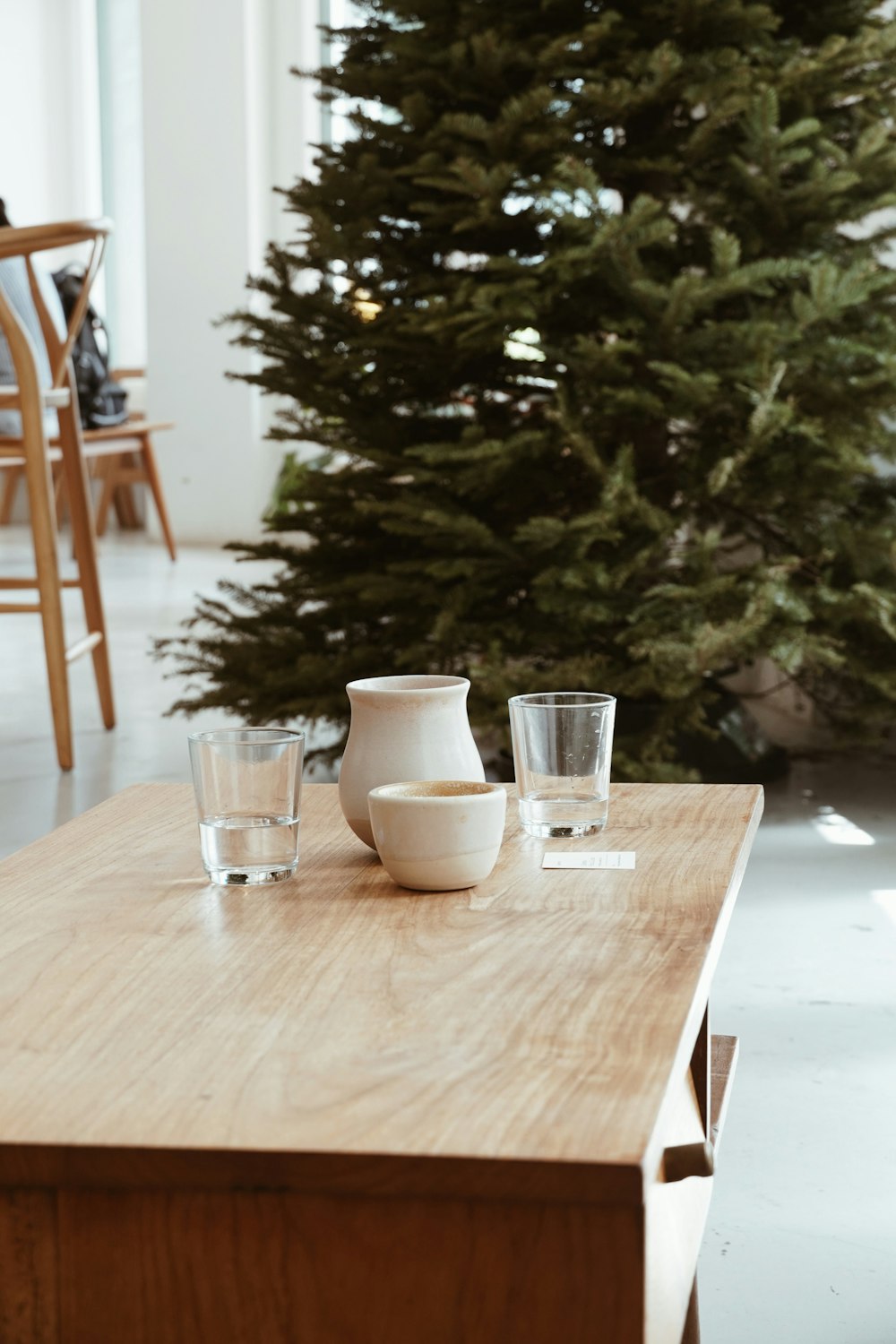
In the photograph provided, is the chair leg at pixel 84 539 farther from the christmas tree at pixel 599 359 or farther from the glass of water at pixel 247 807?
the glass of water at pixel 247 807

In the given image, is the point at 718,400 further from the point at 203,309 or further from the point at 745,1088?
the point at 203,309

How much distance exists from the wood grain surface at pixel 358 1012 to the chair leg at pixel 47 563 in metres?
1.55

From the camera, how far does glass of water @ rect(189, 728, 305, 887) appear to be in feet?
2.85

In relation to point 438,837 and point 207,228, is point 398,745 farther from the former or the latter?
point 207,228

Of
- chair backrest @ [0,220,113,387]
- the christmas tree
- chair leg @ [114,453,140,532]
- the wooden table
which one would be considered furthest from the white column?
the wooden table

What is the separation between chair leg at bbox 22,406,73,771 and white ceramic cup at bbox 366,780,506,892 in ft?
5.55

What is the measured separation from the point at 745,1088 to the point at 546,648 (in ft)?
3.35

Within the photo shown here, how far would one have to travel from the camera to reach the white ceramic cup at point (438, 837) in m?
0.82

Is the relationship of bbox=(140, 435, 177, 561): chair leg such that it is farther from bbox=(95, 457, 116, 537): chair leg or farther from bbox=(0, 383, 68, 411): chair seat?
bbox=(0, 383, 68, 411): chair seat

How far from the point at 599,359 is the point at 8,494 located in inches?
222

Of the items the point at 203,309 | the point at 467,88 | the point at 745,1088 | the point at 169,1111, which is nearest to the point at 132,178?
the point at 203,309

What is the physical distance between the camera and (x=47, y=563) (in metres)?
2.47

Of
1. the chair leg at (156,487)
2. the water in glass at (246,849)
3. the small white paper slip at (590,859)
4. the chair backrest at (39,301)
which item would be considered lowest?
the chair leg at (156,487)

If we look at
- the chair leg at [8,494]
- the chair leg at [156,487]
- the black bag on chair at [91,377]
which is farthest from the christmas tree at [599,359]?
the chair leg at [8,494]
